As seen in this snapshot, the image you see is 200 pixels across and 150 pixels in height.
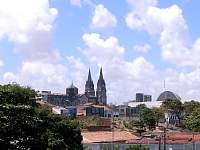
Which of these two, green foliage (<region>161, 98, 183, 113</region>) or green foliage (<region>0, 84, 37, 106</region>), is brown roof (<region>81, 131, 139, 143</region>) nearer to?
green foliage (<region>161, 98, 183, 113</region>)

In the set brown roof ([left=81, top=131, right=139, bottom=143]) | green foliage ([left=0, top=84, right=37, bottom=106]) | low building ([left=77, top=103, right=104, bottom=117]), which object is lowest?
brown roof ([left=81, top=131, right=139, bottom=143])

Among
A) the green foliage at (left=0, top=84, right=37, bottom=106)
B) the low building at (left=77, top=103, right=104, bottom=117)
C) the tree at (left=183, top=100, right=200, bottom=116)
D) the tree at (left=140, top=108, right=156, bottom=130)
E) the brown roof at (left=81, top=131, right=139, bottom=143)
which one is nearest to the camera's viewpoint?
the green foliage at (left=0, top=84, right=37, bottom=106)

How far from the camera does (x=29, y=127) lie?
1484 inches

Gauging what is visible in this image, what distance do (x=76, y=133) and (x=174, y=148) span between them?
1692 centimetres

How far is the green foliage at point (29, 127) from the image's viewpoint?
35406 mm

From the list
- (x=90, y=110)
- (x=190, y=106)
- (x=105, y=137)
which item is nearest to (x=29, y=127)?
(x=105, y=137)

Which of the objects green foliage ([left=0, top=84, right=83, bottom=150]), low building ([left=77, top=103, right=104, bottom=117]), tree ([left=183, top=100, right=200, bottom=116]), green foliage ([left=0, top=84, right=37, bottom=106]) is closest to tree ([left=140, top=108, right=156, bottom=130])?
tree ([left=183, top=100, right=200, bottom=116])

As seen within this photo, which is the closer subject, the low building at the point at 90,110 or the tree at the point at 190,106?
the tree at the point at 190,106

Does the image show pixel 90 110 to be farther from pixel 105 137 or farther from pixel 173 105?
pixel 105 137

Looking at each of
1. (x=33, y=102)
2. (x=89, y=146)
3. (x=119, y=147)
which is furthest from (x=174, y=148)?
(x=33, y=102)

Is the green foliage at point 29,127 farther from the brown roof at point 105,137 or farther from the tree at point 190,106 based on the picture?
the tree at point 190,106

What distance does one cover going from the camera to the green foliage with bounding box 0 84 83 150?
1394 inches

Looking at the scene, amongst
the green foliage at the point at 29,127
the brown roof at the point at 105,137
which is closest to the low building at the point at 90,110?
the brown roof at the point at 105,137

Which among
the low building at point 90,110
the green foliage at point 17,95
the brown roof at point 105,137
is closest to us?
the green foliage at point 17,95
